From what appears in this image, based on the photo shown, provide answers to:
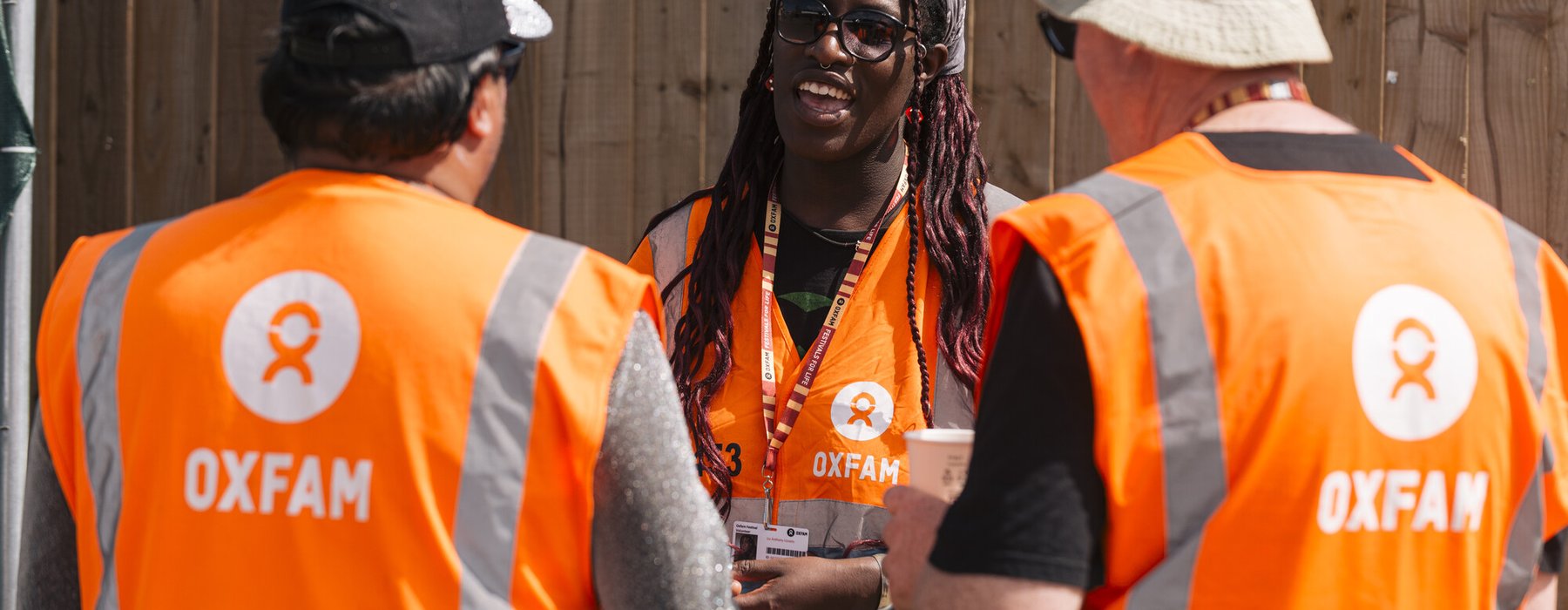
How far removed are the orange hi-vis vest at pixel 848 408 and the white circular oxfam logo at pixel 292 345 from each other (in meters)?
1.27

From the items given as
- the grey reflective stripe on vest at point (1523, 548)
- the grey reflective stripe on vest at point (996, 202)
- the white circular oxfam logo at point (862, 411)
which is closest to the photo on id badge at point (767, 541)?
the white circular oxfam logo at point (862, 411)

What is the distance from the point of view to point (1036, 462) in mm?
1507

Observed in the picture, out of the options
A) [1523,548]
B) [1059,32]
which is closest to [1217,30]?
[1059,32]

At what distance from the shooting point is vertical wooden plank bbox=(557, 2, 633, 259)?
156 inches

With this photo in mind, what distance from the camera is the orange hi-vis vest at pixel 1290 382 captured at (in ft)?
4.97

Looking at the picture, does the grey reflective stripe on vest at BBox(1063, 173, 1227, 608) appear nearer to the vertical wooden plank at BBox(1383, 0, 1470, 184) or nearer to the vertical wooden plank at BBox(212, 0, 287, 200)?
the vertical wooden plank at BBox(1383, 0, 1470, 184)

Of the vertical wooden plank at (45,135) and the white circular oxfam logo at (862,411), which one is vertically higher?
the vertical wooden plank at (45,135)

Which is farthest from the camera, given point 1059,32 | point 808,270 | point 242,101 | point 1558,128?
point 242,101

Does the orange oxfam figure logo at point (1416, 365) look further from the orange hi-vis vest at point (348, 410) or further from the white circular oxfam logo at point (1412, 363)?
the orange hi-vis vest at point (348, 410)

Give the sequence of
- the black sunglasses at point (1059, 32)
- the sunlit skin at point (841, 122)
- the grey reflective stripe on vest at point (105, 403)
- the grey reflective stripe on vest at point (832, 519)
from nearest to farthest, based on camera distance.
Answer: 1. the grey reflective stripe on vest at point (105, 403)
2. the black sunglasses at point (1059, 32)
3. the grey reflective stripe on vest at point (832, 519)
4. the sunlit skin at point (841, 122)

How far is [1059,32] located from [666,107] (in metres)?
2.18

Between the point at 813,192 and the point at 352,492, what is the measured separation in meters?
1.60

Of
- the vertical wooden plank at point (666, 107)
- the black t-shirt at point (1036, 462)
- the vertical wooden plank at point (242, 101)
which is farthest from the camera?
the vertical wooden plank at point (242, 101)

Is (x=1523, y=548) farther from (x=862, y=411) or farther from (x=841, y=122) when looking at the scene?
(x=841, y=122)
